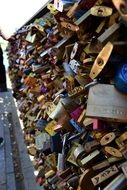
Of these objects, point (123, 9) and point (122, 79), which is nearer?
point (123, 9)

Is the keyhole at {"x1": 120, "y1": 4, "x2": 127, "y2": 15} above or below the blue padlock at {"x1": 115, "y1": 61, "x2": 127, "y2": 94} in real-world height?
above

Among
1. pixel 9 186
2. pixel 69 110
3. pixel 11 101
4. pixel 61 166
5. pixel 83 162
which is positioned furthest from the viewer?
pixel 11 101

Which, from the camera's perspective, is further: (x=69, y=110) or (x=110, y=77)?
(x=69, y=110)

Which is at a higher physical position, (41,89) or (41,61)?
(41,61)

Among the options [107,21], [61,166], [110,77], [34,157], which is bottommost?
[34,157]

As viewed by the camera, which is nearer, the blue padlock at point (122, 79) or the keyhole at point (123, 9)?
the keyhole at point (123, 9)

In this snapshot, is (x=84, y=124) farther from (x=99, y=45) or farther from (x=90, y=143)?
(x=99, y=45)

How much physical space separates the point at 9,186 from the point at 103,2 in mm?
1651

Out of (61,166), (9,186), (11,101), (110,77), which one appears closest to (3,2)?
(11,101)

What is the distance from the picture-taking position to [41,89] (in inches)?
103

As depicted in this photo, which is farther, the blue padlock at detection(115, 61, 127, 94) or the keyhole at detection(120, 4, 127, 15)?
the blue padlock at detection(115, 61, 127, 94)

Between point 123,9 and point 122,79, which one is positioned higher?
point 123,9

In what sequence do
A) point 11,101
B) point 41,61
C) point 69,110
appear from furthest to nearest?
point 11,101 → point 41,61 → point 69,110

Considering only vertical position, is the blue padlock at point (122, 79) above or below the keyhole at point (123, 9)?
below
